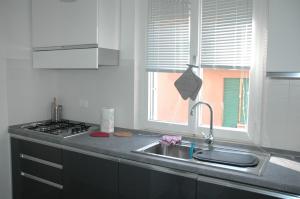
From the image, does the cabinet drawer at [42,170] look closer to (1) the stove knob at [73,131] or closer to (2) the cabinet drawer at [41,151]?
(2) the cabinet drawer at [41,151]

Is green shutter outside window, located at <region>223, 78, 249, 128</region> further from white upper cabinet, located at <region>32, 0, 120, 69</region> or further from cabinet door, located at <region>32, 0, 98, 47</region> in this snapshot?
cabinet door, located at <region>32, 0, 98, 47</region>

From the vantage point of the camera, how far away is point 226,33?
2227 mm

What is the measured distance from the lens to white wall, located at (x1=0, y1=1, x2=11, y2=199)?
2.61m

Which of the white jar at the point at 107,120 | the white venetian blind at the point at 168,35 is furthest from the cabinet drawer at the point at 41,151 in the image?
the white venetian blind at the point at 168,35

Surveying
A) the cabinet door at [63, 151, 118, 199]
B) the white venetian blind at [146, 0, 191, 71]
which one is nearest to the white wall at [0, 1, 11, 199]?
the cabinet door at [63, 151, 118, 199]

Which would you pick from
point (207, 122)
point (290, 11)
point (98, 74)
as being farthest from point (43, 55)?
point (290, 11)

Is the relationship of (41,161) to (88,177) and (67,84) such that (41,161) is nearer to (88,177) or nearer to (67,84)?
(88,177)

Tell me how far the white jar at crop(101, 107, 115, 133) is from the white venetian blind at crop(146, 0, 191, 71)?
0.54m

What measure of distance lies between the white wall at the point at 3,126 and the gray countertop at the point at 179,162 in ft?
0.33

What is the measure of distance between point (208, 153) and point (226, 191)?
47 centimetres

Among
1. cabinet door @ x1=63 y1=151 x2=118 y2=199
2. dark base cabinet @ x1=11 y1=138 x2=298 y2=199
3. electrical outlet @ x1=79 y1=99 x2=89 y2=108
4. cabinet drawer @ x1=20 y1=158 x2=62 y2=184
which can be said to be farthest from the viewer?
electrical outlet @ x1=79 y1=99 x2=89 y2=108

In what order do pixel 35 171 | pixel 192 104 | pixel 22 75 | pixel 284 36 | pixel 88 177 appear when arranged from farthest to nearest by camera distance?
pixel 22 75
pixel 35 171
pixel 192 104
pixel 88 177
pixel 284 36

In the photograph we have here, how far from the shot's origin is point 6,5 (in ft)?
8.61

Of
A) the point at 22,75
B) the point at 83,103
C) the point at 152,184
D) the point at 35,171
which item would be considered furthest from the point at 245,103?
the point at 22,75
